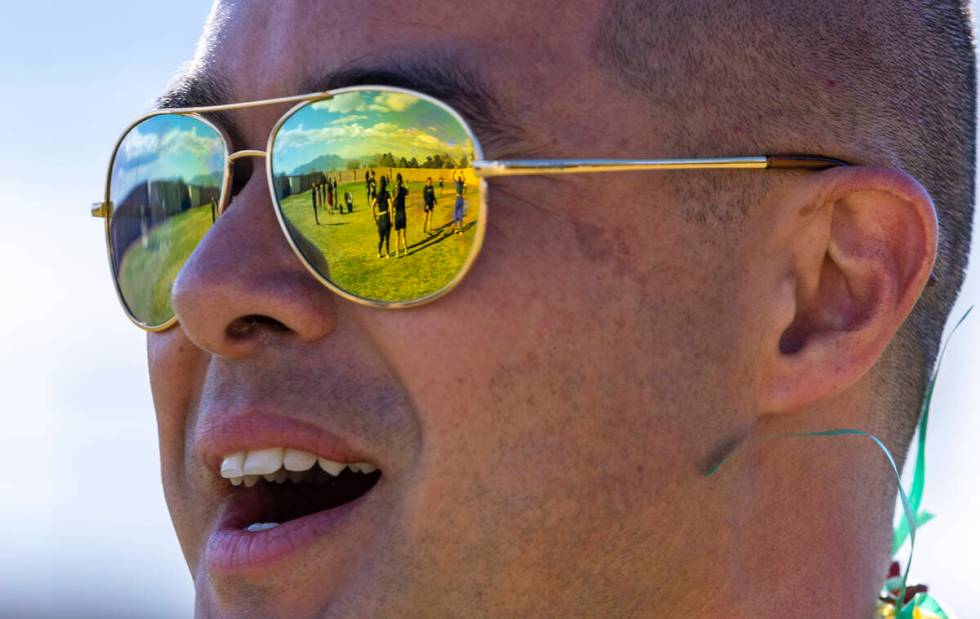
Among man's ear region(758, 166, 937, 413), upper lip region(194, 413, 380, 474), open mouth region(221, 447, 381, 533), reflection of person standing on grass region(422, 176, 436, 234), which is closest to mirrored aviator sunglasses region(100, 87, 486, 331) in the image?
reflection of person standing on grass region(422, 176, 436, 234)

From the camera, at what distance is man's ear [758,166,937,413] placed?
294 centimetres

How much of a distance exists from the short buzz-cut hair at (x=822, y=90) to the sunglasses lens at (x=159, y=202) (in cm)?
88

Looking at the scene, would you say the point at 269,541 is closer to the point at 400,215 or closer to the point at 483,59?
the point at 400,215

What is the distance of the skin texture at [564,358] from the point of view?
273cm

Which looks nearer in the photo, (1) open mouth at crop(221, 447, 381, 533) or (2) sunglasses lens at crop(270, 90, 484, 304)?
(2) sunglasses lens at crop(270, 90, 484, 304)

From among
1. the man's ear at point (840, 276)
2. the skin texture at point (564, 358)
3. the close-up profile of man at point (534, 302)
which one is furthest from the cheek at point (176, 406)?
the man's ear at point (840, 276)

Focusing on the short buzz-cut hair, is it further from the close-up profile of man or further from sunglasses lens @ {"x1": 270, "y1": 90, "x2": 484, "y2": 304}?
sunglasses lens @ {"x1": 270, "y1": 90, "x2": 484, "y2": 304}

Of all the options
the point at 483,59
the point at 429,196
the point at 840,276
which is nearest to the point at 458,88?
the point at 483,59

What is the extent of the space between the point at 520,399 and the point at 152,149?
107cm

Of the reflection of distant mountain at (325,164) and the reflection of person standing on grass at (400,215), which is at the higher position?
the reflection of distant mountain at (325,164)

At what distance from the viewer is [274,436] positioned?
110 inches

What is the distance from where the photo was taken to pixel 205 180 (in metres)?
3.01

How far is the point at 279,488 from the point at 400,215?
73 cm

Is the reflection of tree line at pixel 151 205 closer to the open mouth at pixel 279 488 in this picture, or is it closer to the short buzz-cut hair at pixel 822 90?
→ the open mouth at pixel 279 488
